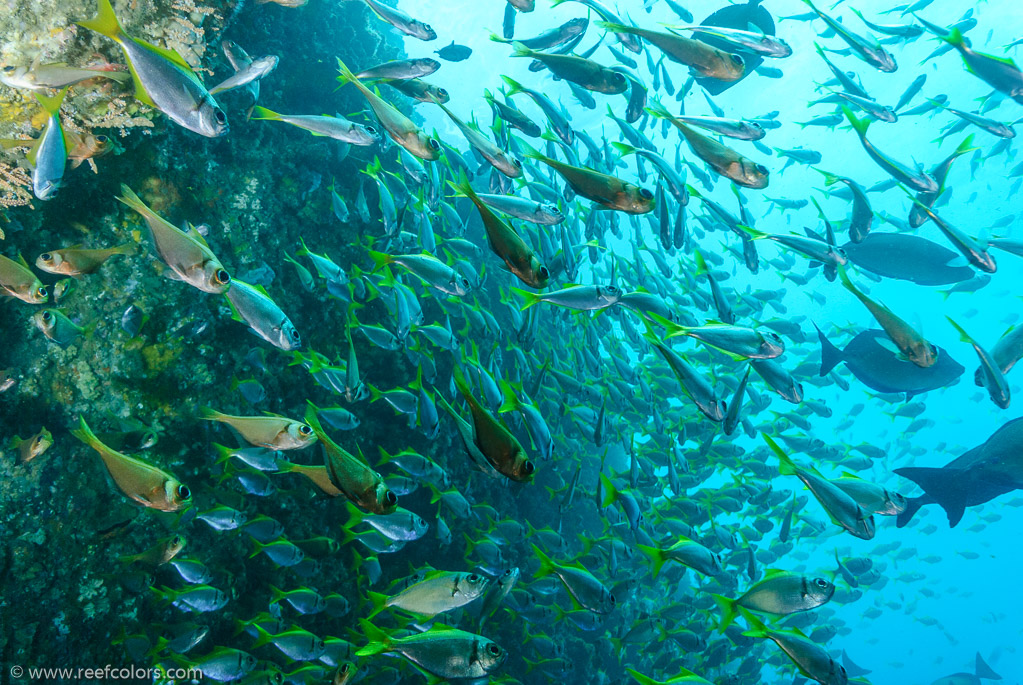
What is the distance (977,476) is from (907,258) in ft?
9.63

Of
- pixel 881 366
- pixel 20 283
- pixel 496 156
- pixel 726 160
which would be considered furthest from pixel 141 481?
pixel 881 366

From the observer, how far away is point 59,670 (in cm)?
331

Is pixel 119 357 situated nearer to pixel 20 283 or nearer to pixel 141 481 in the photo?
pixel 20 283

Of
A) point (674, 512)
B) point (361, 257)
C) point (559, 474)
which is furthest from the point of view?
point (559, 474)

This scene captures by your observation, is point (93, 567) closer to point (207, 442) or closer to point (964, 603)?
point (207, 442)

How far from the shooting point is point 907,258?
615 cm

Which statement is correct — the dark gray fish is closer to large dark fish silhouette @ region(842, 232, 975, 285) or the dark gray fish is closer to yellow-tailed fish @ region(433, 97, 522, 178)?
yellow-tailed fish @ region(433, 97, 522, 178)

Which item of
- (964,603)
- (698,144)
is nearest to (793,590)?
(698,144)

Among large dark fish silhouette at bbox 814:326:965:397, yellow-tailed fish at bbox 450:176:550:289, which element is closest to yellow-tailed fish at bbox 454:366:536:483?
yellow-tailed fish at bbox 450:176:550:289

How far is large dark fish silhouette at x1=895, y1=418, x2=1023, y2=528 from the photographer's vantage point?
4672mm

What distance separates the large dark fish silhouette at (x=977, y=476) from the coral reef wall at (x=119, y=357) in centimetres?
659

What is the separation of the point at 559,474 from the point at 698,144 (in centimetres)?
815

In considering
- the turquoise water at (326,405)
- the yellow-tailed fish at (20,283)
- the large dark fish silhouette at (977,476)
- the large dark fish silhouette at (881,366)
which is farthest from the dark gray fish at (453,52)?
the large dark fish silhouette at (977,476)

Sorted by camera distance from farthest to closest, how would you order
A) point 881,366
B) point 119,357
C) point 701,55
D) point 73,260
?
point 881,366
point 119,357
point 701,55
point 73,260
